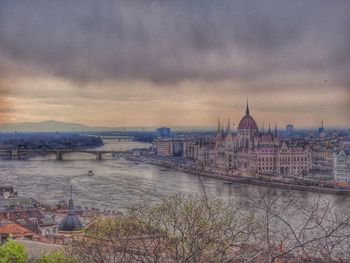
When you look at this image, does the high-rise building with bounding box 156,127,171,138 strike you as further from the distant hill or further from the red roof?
the red roof

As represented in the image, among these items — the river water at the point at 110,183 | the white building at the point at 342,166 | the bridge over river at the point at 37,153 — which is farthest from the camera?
the bridge over river at the point at 37,153

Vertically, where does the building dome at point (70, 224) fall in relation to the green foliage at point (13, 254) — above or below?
below

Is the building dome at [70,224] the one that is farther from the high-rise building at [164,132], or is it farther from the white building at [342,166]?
the white building at [342,166]

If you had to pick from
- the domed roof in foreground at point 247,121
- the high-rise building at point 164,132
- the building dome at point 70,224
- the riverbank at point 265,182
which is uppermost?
the domed roof in foreground at point 247,121

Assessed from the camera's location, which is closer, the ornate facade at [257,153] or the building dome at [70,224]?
the building dome at [70,224]

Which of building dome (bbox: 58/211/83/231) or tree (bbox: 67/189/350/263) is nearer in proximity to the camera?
tree (bbox: 67/189/350/263)

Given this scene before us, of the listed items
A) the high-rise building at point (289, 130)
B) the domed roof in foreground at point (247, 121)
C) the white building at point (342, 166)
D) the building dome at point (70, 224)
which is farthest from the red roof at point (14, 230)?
the white building at point (342, 166)

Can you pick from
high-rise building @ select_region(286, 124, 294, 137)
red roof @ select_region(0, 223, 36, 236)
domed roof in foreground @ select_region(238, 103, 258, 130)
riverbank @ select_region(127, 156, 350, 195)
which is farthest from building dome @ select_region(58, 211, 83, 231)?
high-rise building @ select_region(286, 124, 294, 137)

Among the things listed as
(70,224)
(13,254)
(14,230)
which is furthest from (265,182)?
(13,254)
